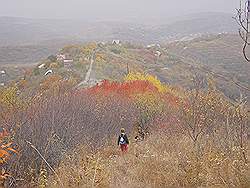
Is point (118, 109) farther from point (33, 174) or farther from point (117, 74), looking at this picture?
point (117, 74)

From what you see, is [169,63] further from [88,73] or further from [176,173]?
[176,173]

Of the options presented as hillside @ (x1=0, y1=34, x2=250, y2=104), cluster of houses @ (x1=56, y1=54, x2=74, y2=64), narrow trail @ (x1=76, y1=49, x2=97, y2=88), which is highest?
narrow trail @ (x1=76, y1=49, x2=97, y2=88)

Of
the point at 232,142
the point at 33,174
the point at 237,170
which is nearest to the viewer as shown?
the point at 237,170

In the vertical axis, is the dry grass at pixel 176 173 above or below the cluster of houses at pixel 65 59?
above

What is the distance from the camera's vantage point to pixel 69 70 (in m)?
50.6

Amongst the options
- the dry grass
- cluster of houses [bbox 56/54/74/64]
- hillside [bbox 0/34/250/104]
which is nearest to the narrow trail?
hillside [bbox 0/34/250/104]

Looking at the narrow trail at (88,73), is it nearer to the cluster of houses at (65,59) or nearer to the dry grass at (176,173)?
the cluster of houses at (65,59)

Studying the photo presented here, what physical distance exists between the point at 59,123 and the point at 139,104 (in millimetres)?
14027

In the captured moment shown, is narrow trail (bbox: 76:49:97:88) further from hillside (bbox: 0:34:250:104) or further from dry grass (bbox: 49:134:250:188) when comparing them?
dry grass (bbox: 49:134:250:188)

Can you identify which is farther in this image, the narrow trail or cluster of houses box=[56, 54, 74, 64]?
cluster of houses box=[56, 54, 74, 64]

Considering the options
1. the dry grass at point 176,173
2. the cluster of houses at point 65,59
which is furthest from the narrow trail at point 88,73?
the dry grass at point 176,173

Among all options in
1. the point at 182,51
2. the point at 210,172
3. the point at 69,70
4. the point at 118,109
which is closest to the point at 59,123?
the point at 210,172

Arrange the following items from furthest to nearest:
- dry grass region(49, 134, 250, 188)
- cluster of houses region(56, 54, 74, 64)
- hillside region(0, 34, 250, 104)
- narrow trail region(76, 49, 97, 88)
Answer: cluster of houses region(56, 54, 74, 64)
hillside region(0, 34, 250, 104)
narrow trail region(76, 49, 97, 88)
dry grass region(49, 134, 250, 188)

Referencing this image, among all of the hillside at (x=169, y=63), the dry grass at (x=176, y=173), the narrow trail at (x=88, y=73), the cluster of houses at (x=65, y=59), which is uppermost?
the dry grass at (x=176, y=173)
